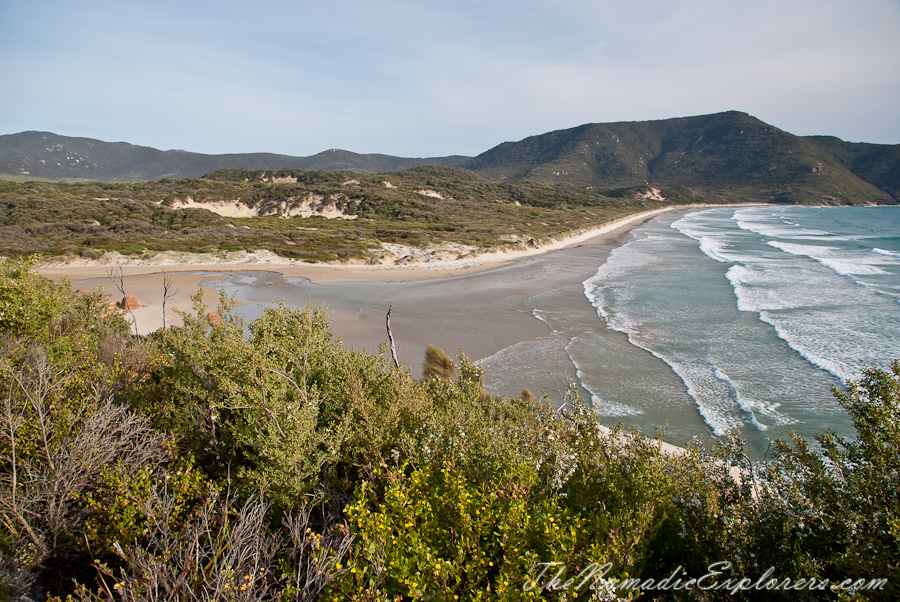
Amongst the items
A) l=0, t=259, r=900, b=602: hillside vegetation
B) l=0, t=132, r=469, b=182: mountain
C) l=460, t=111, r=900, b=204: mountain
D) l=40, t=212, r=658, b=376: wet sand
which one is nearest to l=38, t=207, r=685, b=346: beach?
l=40, t=212, r=658, b=376: wet sand

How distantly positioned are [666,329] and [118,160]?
240939 mm

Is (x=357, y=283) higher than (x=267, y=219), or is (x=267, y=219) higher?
(x=267, y=219)

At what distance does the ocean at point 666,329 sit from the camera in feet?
39.2

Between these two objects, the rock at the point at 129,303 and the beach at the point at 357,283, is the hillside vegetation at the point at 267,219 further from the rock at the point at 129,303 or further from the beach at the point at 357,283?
the rock at the point at 129,303

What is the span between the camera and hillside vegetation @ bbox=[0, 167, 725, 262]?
36.8 meters

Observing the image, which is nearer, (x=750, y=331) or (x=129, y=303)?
(x=750, y=331)

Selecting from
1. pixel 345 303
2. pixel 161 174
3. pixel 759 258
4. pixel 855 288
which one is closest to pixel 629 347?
pixel 345 303

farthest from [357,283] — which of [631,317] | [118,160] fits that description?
[118,160]

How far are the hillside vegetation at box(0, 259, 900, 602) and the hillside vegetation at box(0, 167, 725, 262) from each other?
3151 cm

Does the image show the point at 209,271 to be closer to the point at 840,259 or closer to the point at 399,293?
the point at 399,293

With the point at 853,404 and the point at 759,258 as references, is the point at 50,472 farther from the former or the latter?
the point at 759,258

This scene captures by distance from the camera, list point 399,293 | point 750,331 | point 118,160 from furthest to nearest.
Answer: point 118,160
point 399,293
point 750,331

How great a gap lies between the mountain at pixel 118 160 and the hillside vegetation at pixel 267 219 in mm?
104625

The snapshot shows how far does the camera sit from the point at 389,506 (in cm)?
412
